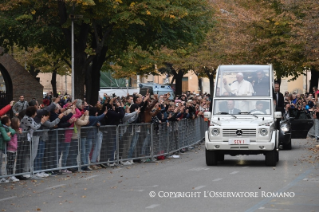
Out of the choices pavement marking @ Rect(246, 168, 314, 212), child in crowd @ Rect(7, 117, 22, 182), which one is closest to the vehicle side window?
pavement marking @ Rect(246, 168, 314, 212)

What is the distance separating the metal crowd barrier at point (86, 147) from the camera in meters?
17.0

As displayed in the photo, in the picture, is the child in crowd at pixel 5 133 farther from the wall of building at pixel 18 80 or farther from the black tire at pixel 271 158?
the wall of building at pixel 18 80

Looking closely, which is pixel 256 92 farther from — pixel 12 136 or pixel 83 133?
pixel 12 136

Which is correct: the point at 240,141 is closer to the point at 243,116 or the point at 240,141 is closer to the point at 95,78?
the point at 243,116

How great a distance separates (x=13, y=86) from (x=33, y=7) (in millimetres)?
5167

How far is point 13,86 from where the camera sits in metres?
34.0

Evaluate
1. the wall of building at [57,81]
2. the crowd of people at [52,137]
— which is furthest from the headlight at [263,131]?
the wall of building at [57,81]

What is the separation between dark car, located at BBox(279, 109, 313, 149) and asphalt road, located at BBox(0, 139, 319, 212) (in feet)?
14.9

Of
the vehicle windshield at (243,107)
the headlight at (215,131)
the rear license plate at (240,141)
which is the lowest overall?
the rear license plate at (240,141)

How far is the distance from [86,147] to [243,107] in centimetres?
447

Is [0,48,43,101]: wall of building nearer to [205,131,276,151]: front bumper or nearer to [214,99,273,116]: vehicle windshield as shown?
[214,99,273,116]: vehicle windshield

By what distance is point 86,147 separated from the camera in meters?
19.2

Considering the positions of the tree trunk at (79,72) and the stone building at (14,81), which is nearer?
the tree trunk at (79,72)

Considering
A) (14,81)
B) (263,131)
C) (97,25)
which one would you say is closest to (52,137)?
(263,131)
